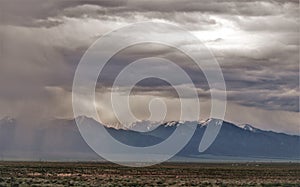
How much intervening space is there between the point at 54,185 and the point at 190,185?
70.5ft

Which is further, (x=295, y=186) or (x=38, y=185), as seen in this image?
(x=295, y=186)

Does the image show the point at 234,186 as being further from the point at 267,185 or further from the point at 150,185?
the point at 150,185

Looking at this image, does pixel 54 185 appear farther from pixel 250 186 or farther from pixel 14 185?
pixel 250 186

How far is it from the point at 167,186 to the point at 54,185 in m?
16.7

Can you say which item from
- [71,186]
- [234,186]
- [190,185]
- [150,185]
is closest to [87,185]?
[71,186]

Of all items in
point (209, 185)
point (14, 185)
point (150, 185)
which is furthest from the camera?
point (209, 185)

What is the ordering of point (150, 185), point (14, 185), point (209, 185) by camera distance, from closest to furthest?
1. point (14, 185)
2. point (150, 185)
3. point (209, 185)

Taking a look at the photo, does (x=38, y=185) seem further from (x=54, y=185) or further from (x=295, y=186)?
(x=295, y=186)

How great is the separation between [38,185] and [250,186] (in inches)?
1296

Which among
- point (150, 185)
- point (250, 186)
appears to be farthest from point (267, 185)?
point (150, 185)

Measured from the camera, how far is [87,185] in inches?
3605

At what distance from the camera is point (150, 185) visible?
93.8 metres

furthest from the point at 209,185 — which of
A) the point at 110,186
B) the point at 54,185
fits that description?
the point at 54,185

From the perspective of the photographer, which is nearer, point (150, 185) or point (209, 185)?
point (150, 185)
